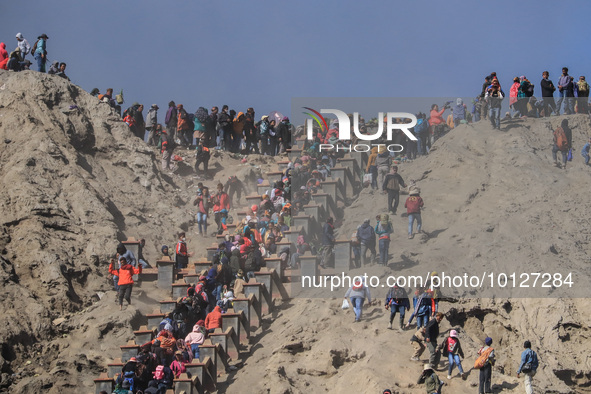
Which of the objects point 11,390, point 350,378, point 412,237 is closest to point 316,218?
point 412,237

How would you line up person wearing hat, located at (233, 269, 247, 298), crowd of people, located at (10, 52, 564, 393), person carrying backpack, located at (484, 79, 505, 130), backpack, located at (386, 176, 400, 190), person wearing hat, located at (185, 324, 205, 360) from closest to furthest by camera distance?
crowd of people, located at (10, 52, 564, 393)
person wearing hat, located at (185, 324, 205, 360)
person wearing hat, located at (233, 269, 247, 298)
backpack, located at (386, 176, 400, 190)
person carrying backpack, located at (484, 79, 505, 130)

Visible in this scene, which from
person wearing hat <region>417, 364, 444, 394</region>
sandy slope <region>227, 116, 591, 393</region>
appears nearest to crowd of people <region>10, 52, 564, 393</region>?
person wearing hat <region>417, 364, 444, 394</region>

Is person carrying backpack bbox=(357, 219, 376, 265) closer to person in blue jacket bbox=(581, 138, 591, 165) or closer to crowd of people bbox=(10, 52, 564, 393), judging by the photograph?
crowd of people bbox=(10, 52, 564, 393)

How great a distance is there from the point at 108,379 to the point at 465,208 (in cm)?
1217

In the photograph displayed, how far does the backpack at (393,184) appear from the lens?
3077 centimetres

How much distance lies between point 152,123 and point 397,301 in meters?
16.3

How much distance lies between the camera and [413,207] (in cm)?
2995

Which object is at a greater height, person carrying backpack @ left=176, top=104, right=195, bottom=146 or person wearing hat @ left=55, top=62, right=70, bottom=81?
person wearing hat @ left=55, top=62, right=70, bottom=81

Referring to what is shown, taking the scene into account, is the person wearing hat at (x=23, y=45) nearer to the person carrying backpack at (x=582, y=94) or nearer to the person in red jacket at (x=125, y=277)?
the person in red jacket at (x=125, y=277)

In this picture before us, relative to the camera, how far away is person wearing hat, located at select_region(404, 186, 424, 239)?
29938 mm

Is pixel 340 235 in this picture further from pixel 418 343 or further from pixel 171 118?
pixel 171 118

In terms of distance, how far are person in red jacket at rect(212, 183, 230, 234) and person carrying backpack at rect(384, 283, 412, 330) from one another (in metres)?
9.15

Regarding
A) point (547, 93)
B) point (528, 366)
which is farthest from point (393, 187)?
point (528, 366)

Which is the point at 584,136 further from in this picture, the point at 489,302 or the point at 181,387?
the point at 181,387
